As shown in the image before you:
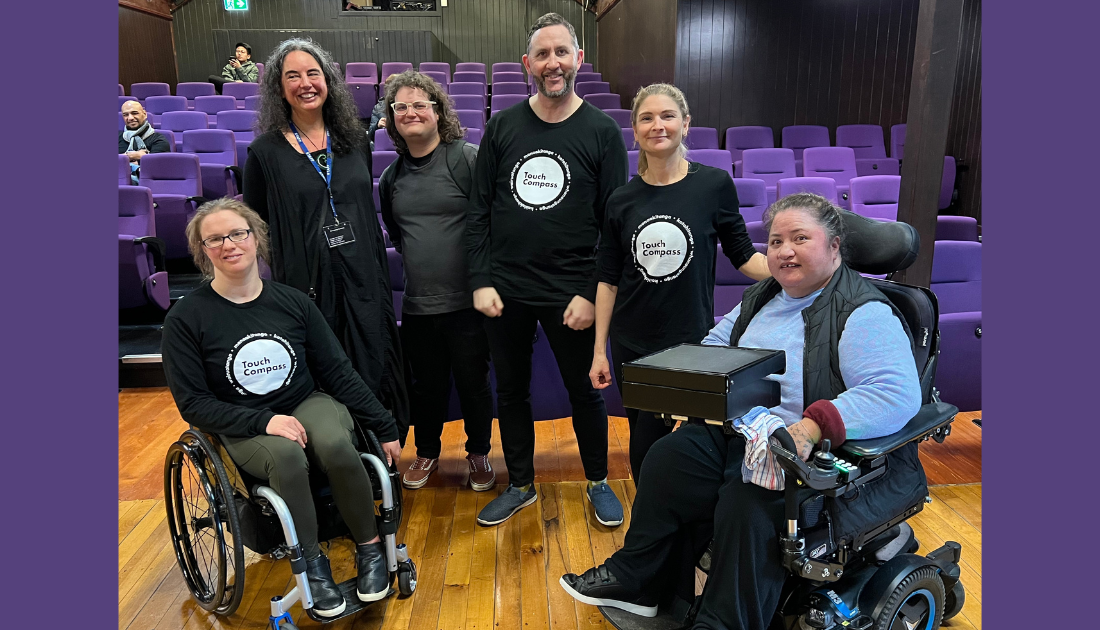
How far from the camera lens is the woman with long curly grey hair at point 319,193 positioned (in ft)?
5.62

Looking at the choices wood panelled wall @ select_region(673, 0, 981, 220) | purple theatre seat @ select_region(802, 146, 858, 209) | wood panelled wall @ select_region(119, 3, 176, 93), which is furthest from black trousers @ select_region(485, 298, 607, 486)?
wood panelled wall @ select_region(119, 3, 176, 93)

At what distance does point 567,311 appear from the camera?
1.72 metres

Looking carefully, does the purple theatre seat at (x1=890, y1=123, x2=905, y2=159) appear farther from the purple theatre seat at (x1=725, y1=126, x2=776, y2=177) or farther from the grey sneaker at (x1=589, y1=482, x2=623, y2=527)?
the grey sneaker at (x1=589, y1=482, x2=623, y2=527)

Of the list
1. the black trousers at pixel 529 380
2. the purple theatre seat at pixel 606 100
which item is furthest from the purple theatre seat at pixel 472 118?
the black trousers at pixel 529 380

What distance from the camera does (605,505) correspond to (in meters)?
1.96

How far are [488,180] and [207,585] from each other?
46.8 inches

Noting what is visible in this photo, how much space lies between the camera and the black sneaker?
1.35m

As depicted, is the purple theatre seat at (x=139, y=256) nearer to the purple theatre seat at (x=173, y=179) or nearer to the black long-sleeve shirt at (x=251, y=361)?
the purple theatre seat at (x=173, y=179)

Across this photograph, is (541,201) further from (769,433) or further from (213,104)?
(213,104)

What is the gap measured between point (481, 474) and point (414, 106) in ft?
3.63

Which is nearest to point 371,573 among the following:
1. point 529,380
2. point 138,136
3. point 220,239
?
point 529,380

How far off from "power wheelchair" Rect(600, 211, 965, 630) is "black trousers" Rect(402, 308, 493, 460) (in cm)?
80

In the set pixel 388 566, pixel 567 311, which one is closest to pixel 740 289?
pixel 567 311

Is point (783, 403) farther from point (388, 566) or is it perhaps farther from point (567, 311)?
point (388, 566)
